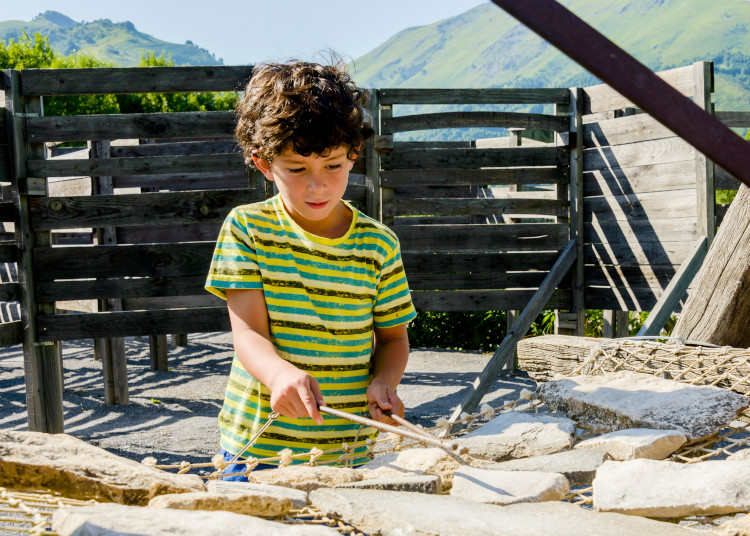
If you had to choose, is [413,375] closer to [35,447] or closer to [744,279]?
[744,279]

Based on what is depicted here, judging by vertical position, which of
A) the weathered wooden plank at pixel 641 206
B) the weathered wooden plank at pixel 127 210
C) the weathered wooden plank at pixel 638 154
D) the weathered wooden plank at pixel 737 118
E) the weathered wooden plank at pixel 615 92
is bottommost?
the weathered wooden plank at pixel 641 206

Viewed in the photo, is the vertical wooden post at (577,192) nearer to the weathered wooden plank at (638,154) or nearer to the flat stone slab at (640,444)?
the weathered wooden plank at (638,154)

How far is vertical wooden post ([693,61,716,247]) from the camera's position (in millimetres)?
5188

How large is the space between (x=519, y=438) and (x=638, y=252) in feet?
14.2

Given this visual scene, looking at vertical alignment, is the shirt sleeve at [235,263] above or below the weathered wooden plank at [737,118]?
below

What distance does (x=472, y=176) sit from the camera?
605 centimetres

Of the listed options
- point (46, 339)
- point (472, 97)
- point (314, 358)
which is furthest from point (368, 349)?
point (472, 97)

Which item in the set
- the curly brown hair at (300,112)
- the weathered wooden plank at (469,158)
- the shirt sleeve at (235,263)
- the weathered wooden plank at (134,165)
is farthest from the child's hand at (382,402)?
the weathered wooden plank at (469,158)

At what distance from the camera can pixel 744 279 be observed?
3256mm

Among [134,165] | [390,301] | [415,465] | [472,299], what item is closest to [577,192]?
[472,299]

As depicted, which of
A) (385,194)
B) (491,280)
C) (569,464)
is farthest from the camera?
(491,280)

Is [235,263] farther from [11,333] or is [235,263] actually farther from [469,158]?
[469,158]

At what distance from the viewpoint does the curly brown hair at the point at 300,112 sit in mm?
1891

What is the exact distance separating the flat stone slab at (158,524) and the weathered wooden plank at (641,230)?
499 centimetres
